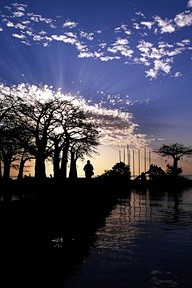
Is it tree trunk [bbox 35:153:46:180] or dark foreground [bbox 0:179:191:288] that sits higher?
tree trunk [bbox 35:153:46:180]

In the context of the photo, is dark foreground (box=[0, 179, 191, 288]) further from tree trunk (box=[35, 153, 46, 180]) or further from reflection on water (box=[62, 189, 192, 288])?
tree trunk (box=[35, 153, 46, 180])

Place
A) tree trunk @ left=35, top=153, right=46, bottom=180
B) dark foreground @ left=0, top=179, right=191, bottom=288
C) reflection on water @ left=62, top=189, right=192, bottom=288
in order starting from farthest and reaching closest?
tree trunk @ left=35, top=153, right=46, bottom=180 < dark foreground @ left=0, top=179, right=191, bottom=288 < reflection on water @ left=62, top=189, right=192, bottom=288

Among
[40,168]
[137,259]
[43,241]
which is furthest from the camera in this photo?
[40,168]

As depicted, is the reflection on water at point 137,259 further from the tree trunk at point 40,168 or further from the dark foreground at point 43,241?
the tree trunk at point 40,168

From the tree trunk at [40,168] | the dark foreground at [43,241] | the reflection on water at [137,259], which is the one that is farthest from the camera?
the tree trunk at [40,168]

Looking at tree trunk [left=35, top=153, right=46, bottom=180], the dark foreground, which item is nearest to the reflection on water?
the dark foreground

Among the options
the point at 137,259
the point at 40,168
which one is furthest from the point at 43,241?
the point at 40,168

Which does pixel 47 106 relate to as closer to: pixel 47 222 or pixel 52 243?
pixel 47 222

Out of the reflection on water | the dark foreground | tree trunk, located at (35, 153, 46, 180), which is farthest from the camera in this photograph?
tree trunk, located at (35, 153, 46, 180)

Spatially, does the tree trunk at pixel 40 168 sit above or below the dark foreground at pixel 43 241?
above

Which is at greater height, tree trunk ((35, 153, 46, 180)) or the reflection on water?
tree trunk ((35, 153, 46, 180))

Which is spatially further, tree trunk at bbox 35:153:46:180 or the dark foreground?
tree trunk at bbox 35:153:46:180

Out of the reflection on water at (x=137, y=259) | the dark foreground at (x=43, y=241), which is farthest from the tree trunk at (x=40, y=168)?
the reflection on water at (x=137, y=259)

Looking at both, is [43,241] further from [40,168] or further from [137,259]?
[40,168]
